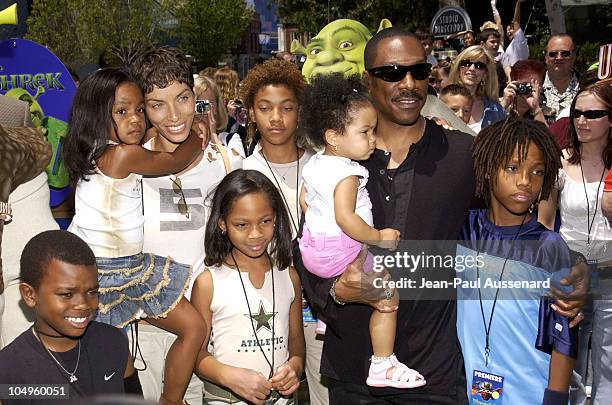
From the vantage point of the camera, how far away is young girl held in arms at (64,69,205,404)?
3354 millimetres

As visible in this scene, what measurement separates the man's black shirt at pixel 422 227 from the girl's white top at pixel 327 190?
52mm

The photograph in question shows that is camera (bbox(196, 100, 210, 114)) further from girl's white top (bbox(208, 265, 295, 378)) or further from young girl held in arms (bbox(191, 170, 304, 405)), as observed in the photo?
girl's white top (bbox(208, 265, 295, 378))

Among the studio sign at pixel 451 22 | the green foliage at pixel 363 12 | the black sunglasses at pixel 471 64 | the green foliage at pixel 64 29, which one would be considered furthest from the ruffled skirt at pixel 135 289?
the green foliage at pixel 363 12

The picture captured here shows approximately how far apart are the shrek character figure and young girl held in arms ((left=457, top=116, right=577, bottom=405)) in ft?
5.96

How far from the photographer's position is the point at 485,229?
307cm

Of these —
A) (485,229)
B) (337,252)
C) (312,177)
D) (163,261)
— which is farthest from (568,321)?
(163,261)

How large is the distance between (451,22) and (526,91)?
6176 millimetres

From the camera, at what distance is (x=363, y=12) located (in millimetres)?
→ 26484

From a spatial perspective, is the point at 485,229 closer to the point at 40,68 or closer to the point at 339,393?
the point at 339,393

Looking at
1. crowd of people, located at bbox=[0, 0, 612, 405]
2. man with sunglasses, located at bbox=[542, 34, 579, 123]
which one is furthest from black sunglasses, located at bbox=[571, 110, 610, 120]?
man with sunglasses, located at bbox=[542, 34, 579, 123]

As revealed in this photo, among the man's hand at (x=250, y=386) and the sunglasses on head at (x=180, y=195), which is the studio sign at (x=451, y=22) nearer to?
the sunglasses on head at (x=180, y=195)

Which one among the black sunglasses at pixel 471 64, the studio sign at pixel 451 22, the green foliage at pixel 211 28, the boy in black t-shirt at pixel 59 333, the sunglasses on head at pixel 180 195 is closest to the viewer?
the boy in black t-shirt at pixel 59 333

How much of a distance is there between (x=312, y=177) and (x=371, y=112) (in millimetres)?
383

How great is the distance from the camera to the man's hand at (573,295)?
287cm
